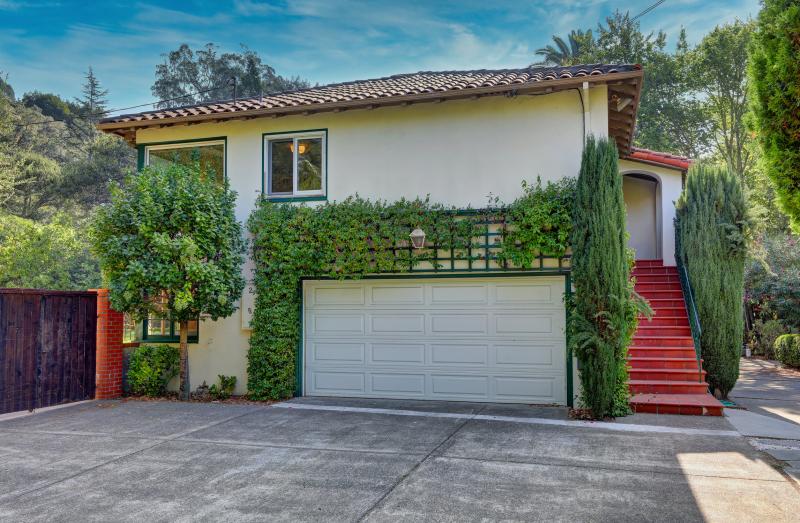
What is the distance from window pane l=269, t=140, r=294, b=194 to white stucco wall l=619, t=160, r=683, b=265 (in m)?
7.25

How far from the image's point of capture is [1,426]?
7.27 m

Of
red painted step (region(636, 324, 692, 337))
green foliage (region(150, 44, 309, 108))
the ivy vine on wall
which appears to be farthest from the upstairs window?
green foliage (region(150, 44, 309, 108))

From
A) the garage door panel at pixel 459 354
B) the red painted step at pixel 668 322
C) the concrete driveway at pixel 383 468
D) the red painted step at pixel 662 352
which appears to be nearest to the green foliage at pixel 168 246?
the concrete driveway at pixel 383 468

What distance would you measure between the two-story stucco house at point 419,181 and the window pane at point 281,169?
2 cm

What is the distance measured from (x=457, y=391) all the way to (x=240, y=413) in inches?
130

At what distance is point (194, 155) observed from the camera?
393 inches

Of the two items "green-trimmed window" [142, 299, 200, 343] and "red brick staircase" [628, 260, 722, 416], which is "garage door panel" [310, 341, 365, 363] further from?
"red brick staircase" [628, 260, 722, 416]

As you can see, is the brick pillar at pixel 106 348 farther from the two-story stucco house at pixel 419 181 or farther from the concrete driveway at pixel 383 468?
the concrete driveway at pixel 383 468

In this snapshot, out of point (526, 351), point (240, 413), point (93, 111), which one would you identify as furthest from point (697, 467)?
point (93, 111)

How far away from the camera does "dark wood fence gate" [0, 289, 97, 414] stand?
311 inches

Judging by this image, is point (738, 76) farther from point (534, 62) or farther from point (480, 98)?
point (480, 98)

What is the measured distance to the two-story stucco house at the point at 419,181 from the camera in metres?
8.45

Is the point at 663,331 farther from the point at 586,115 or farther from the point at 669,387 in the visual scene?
the point at 586,115

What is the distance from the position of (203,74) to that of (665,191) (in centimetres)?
2812
